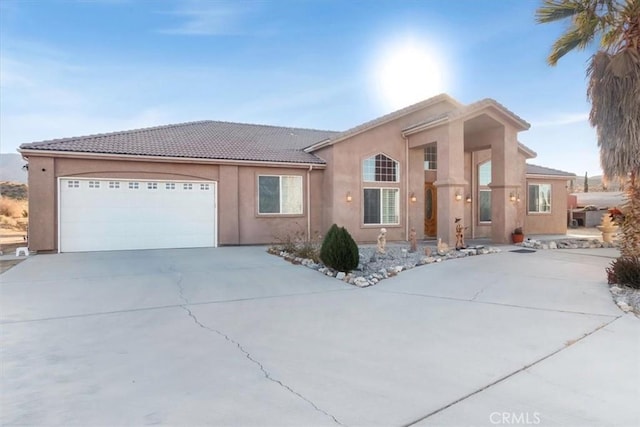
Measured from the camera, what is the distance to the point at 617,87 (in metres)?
7.89

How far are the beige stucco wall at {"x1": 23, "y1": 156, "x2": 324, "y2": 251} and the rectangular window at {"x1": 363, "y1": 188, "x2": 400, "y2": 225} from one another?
86.4 inches

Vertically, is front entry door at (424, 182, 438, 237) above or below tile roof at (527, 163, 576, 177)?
below

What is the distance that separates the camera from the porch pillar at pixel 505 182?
1505 centimetres

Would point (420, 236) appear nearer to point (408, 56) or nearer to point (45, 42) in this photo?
point (408, 56)

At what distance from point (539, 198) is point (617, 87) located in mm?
13963

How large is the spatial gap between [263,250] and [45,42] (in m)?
10.4

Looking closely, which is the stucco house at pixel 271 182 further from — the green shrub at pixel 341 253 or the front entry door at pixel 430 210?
the green shrub at pixel 341 253

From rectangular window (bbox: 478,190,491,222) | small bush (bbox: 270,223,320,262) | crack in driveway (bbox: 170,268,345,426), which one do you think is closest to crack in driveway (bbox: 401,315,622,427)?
crack in driveway (bbox: 170,268,345,426)

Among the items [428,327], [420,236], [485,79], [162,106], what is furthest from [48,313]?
[485,79]

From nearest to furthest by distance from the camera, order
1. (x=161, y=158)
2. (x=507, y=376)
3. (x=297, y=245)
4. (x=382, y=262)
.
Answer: (x=507, y=376) → (x=382, y=262) → (x=297, y=245) → (x=161, y=158)

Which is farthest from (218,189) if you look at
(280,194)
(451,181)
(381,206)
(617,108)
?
(617,108)

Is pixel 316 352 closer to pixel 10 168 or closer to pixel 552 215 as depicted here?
pixel 552 215

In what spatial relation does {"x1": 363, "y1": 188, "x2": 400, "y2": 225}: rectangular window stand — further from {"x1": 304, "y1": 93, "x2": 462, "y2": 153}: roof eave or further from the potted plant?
the potted plant

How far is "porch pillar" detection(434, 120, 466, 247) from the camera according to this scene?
13.6 meters
